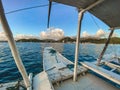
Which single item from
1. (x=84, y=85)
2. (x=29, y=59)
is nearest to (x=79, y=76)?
(x=84, y=85)

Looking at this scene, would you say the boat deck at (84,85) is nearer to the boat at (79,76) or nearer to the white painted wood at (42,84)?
the boat at (79,76)

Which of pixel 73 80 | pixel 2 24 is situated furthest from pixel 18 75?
pixel 2 24

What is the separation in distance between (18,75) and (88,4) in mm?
9661

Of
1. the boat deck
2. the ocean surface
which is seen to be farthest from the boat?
the ocean surface

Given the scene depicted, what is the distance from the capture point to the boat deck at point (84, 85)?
629cm

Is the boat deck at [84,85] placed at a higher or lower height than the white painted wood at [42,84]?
lower

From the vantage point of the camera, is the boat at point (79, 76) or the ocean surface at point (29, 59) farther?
the ocean surface at point (29, 59)

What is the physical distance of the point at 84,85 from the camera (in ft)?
21.4

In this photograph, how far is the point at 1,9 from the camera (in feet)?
11.6

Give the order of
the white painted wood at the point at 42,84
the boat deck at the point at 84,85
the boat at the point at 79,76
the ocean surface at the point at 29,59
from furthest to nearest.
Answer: the ocean surface at the point at 29,59
the boat deck at the point at 84,85
the white painted wood at the point at 42,84
the boat at the point at 79,76

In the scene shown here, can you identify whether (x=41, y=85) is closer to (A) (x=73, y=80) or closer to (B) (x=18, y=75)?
(A) (x=73, y=80)

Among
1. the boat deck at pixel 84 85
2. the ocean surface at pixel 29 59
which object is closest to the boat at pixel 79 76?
the boat deck at pixel 84 85

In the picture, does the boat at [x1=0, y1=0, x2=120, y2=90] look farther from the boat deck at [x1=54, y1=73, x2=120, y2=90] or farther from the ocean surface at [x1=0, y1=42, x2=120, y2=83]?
the ocean surface at [x1=0, y1=42, x2=120, y2=83]

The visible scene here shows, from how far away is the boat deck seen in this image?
6288 millimetres
